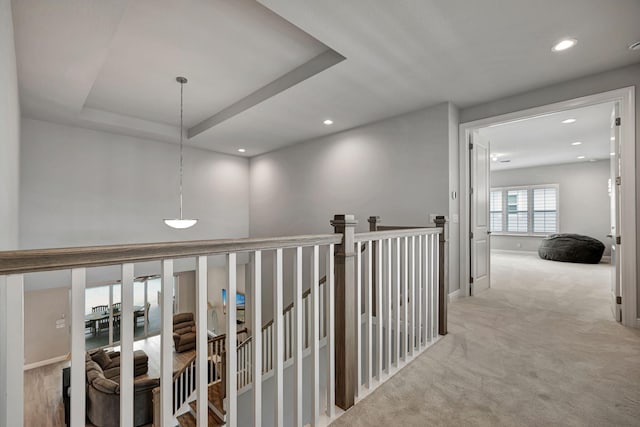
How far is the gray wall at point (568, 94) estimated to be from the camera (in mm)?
2809

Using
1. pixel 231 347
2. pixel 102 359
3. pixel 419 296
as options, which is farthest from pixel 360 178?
pixel 102 359

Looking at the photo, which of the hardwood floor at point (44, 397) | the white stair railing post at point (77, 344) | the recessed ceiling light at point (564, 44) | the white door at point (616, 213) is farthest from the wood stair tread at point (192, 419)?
the recessed ceiling light at point (564, 44)

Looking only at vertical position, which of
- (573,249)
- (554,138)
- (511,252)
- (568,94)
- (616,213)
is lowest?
(511,252)

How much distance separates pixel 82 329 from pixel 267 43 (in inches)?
107

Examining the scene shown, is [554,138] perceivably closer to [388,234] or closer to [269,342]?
[388,234]

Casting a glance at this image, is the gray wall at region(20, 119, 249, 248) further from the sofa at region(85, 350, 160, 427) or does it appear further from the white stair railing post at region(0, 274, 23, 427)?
the white stair railing post at region(0, 274, 23, 427)

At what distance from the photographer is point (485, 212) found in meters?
4.35

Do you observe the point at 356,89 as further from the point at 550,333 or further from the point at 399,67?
the point at 550,333

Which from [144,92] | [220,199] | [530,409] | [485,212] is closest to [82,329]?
[530,409]

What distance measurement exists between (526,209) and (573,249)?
6.96 ft

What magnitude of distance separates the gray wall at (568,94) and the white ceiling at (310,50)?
4.3 inches

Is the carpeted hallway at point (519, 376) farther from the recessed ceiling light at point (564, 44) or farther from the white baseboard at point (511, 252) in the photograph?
the white baseboard at point (511, 252)

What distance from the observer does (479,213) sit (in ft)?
13.7

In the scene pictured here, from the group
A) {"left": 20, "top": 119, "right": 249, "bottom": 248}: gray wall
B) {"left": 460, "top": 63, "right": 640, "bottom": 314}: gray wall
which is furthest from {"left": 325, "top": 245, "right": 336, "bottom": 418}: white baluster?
{"left": 20, "top": 119, "right": 249, "bottom": 248}: gray wall
